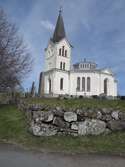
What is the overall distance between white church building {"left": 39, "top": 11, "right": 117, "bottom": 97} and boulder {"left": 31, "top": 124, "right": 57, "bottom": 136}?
167ft

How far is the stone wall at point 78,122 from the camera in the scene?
1062 cm

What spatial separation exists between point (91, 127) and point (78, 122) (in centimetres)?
66

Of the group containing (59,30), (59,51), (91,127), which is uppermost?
(59,30)

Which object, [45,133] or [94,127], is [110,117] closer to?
[94,127]

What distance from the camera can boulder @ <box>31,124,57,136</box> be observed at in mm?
10811

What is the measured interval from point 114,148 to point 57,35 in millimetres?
63976

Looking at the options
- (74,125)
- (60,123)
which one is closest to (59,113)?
(60,123)

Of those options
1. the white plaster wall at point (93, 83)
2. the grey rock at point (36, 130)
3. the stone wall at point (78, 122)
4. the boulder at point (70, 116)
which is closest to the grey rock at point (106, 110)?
the stone wall at point (78, 122)

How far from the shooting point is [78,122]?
428 inches

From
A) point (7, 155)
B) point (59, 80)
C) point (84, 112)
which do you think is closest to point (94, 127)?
point (84, 112)

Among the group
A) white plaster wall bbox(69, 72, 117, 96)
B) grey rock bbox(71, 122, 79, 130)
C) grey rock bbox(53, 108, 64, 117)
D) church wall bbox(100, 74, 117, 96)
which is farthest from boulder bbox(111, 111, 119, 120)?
church wall bbox(100, 74, 117, 96)

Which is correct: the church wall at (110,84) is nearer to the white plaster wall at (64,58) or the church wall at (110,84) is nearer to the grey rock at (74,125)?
the white plaster wall at (64,58)

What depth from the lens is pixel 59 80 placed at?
64.5 meters

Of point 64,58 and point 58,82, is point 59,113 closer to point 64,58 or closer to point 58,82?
point 58,82
